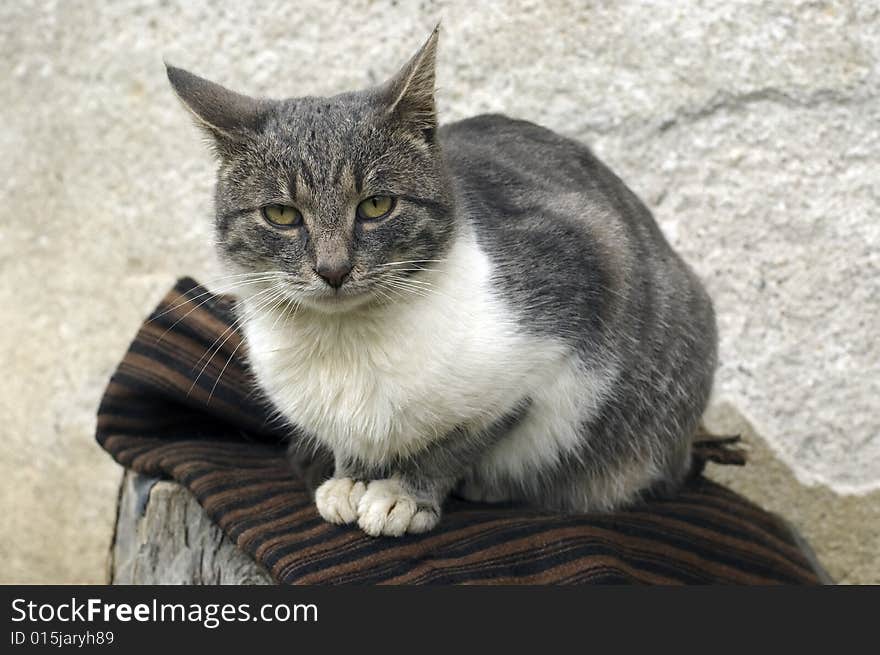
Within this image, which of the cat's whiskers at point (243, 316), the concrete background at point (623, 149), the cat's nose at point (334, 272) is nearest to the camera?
the cat's nose at point (334, 272)

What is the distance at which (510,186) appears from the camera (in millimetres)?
1729

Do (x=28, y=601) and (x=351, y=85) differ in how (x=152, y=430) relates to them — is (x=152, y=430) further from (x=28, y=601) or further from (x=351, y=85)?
(x=351, y=85)

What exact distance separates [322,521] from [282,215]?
1.70 feet

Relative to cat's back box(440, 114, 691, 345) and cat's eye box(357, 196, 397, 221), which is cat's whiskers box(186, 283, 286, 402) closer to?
cat's eye box(357, 196, 397, 221)

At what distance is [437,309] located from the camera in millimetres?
1491

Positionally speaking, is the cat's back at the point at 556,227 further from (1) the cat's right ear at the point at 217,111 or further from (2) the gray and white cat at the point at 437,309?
(1) the cat's right ear at the point at 217,111

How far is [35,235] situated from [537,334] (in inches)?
72.7

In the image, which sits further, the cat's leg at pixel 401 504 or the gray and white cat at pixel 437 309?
the cat's leg at pixel 401 504

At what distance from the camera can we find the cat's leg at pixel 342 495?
5.12ft

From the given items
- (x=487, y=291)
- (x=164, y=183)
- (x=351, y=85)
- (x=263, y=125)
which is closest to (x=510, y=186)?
(x=487, y=291)

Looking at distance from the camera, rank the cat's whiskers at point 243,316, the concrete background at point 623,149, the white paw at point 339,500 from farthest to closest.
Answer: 1. the concrete background at point 623,149
2. the white paw at point 339,500
3. the cat's whiskers at point 243,316

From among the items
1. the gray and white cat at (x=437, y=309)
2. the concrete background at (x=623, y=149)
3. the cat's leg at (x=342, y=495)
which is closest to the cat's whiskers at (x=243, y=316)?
the gray and white cat at (x=437, y=309)

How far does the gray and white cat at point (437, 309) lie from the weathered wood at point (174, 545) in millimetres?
174

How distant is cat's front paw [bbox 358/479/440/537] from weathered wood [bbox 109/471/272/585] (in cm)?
18
